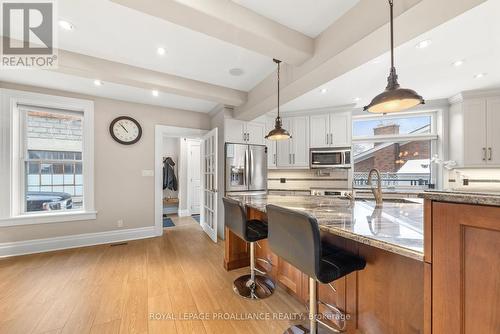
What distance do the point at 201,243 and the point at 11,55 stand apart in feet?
10.5

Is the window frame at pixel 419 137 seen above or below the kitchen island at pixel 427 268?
above

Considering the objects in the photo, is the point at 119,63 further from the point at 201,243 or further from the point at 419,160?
the point at 419,160

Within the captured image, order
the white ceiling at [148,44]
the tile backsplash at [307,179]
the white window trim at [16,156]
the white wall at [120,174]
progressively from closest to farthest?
1. the white ceiling at [148,44]
2. the white window trim at [16,156]
3. the white wall at [120,174]
4. the tile backsplash at [307,179]

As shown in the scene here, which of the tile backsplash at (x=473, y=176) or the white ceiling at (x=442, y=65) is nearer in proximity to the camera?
the white ceiling at (x=442, y=65)

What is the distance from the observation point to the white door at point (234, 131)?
3.68m

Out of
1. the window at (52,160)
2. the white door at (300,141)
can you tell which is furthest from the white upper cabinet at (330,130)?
the window at (52,160)

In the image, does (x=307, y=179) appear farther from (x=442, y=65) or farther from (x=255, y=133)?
(x=442, y=65)

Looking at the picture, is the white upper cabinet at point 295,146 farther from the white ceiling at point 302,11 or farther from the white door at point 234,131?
the white ceiling at point 302,11

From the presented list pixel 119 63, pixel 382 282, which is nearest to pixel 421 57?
pixel 382 282

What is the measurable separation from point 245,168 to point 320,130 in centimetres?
165

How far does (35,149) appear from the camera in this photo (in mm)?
3156

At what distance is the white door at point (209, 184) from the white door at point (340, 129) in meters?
2.21

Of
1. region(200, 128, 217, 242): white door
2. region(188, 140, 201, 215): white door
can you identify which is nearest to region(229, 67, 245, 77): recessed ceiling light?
region(200, 128, 217, 242): white door

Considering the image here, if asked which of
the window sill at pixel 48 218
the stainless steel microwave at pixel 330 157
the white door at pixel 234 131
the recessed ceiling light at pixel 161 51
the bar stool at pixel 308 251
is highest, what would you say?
the recessed ceiling light at pixel 161 51
